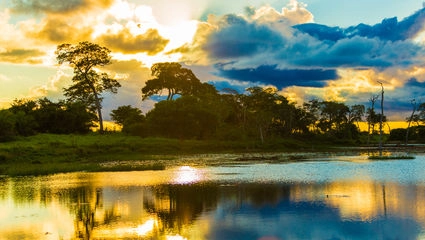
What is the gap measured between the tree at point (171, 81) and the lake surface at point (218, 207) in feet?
245

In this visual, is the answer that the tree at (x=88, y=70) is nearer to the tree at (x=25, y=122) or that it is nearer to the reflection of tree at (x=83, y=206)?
the tree at (x=25, y=122)

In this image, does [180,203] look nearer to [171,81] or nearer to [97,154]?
[97,154]

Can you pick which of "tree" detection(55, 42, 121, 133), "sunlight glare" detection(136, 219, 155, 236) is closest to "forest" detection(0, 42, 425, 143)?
"tree" detection(55, 42, 121, 133)

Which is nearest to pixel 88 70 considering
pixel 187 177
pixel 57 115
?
pixel 57 115

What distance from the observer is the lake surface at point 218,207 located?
63.8 ft

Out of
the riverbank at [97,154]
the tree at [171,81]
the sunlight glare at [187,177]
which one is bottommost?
the sunlight glare at [187,177]

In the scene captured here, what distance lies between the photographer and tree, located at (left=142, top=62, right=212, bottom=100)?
115m

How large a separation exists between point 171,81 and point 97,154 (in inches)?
1878

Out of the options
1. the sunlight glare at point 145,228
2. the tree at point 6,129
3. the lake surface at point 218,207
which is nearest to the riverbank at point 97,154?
the tree at point 6,129

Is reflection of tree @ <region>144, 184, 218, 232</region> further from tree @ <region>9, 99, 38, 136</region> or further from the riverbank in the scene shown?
tree @ <region>9, 99, 38, 136</region>

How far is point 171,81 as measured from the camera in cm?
11519

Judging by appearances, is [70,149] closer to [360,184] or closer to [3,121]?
[3,121]

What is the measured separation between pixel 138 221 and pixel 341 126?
5699 inches

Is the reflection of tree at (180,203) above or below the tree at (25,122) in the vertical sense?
below
